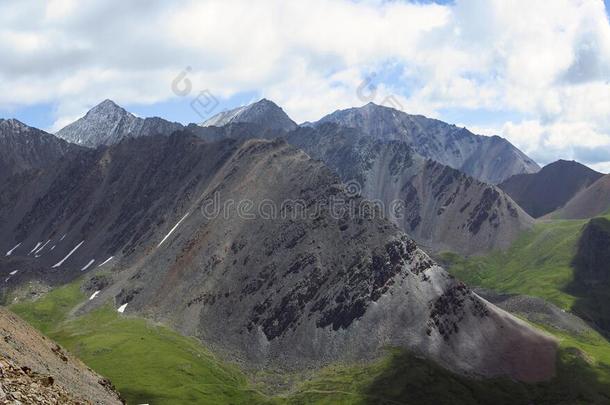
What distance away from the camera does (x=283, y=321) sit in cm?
18400

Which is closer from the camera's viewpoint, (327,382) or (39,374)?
(39,374)

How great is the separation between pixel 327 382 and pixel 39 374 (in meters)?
124

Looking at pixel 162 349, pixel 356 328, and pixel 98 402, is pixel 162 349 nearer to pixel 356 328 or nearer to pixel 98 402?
pixel 356 328

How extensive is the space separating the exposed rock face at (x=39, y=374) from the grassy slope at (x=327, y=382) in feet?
278

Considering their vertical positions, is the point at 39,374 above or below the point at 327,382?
above

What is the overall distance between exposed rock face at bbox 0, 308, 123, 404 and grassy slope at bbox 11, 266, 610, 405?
278ft

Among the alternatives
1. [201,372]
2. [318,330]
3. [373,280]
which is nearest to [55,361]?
[201,372]

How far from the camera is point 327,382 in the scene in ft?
519

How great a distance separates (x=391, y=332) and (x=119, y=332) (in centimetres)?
9205

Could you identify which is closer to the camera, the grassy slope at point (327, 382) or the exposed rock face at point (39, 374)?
the exposed rock face at point (39, 374)

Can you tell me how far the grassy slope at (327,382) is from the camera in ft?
496

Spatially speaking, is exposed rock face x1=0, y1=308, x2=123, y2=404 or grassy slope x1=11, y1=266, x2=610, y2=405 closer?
exposed rock face x1=0, y1=308, x2=123, y2=404

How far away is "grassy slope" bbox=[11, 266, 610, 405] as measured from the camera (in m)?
151

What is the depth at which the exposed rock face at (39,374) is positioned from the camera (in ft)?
114
